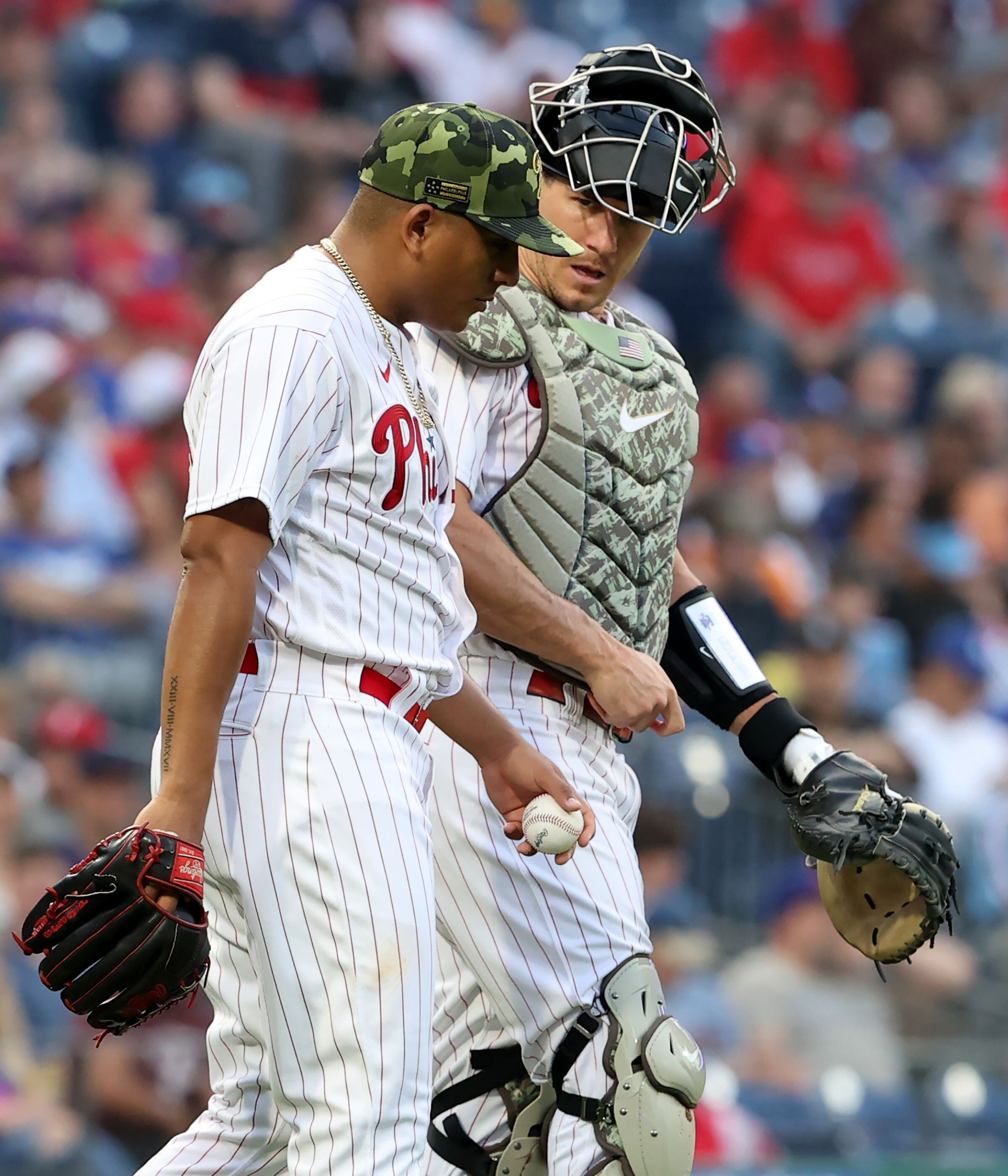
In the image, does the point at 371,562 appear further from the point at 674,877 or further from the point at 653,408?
the point at 674,877

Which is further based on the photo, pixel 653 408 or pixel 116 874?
pixel 653 408

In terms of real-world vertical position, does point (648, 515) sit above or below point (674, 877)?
above

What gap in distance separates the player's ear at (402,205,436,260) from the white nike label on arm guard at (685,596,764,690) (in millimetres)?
1343

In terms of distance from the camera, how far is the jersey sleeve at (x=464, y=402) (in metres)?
3.23

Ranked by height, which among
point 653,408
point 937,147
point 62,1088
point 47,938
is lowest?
point 62,1088

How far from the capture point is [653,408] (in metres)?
3.52

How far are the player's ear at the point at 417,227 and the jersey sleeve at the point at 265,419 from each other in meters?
0.26

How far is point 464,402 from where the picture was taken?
3.27 m

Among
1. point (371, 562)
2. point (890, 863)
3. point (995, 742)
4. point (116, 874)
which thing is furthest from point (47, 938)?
point (995, 742)

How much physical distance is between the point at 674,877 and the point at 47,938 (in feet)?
14.7

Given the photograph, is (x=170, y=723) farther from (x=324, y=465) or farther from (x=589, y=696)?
(x=589, y=696)

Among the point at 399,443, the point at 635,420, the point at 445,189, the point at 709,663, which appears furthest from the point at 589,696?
the point at 445,189

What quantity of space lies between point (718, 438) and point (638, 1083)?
20.0 feet

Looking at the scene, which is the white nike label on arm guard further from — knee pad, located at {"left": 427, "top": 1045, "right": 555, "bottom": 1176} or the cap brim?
the cap brim
